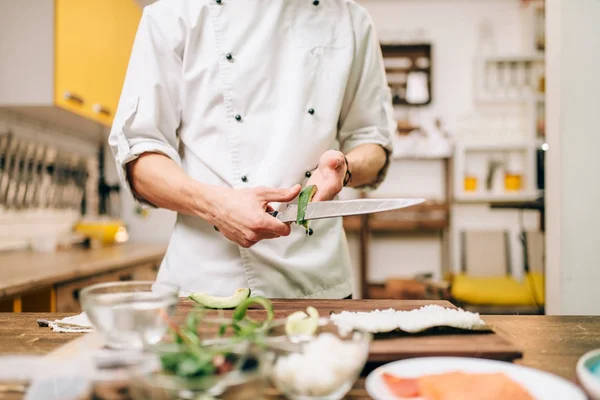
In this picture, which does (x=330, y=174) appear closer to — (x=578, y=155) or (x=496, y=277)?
(x=578, y=155)

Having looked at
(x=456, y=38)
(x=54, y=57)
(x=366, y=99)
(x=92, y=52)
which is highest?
(x=456, y=38)

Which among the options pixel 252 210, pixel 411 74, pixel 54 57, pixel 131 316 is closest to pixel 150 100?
pixel 252 210

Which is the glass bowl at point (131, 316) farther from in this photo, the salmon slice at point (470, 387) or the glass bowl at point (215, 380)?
the salmon slice at point (470, 387)

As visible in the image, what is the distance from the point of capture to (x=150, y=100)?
3.56 feet

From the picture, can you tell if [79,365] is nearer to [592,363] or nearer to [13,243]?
[592,363]

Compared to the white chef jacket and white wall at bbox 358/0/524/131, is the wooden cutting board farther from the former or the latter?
white wall at bbox 358/0/524/131

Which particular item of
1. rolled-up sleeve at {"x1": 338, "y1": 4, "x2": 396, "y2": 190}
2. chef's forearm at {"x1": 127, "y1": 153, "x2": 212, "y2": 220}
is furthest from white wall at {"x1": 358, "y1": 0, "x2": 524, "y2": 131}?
chef's forearm at {"x1": 127, "y1": 153, "x2": 212, "y2": 220}

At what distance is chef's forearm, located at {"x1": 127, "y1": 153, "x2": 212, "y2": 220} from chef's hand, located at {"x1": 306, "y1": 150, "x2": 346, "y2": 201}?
0.21 meters

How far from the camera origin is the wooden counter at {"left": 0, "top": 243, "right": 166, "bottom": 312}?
1595 millimetres

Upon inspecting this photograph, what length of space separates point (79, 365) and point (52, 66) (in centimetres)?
202

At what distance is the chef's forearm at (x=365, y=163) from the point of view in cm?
121

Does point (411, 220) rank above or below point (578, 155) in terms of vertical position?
below

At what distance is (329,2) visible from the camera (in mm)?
1252

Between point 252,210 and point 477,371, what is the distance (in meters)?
0.45
